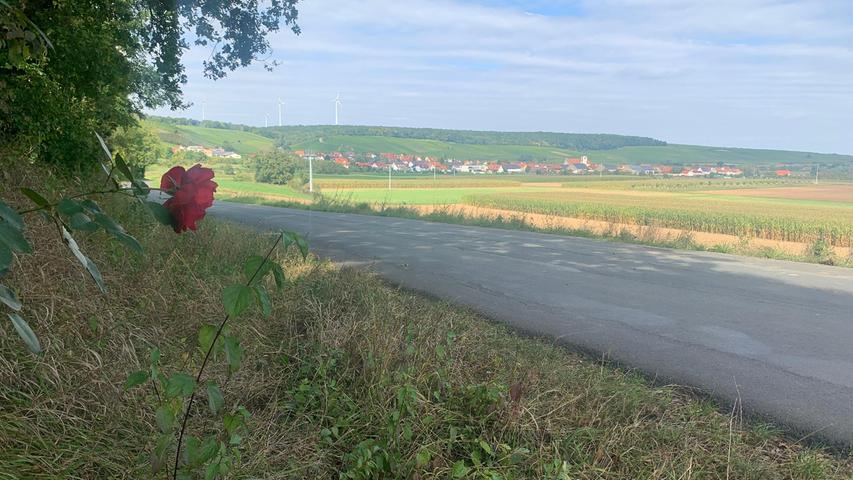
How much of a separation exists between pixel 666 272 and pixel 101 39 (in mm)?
8792

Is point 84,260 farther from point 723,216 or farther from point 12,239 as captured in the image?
point 723,216

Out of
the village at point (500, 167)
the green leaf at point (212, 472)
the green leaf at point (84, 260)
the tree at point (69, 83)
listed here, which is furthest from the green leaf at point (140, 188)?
the village at point (500, 167)

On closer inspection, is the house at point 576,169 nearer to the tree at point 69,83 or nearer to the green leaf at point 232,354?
the tree at point 69,83

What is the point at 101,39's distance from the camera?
612 centimetres

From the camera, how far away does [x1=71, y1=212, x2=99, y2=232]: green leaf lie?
111 centimetres

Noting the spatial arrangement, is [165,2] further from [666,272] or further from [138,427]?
[666,272]

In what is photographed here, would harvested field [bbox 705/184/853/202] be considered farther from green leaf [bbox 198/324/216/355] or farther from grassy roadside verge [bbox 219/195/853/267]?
green leaf [bbox 198/324/216/355]

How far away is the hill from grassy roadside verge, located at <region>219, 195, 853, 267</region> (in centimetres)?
311

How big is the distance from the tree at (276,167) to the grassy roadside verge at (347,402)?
1088 inches

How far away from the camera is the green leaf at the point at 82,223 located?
3.64 feet

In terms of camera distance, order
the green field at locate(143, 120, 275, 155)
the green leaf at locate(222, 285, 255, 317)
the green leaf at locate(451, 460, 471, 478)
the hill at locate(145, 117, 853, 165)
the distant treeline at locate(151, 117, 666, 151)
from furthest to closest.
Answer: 1. the distant treeline at locate(151, 117, 666, 151)
2. the hill at locate(145, 117, 853, 165)
3. the green field at locate(143, 120, 275, 155)
4. the green leaf at locate(451, 460, 471, 478)
5. the green leaf at locate(222, 285, 255, 317)

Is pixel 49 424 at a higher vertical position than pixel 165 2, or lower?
lower

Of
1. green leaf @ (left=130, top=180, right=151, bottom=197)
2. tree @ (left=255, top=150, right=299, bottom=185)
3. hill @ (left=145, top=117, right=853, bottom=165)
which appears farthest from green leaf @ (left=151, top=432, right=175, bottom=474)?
tree @ (left=255, top=150, right=299, bottom=185)

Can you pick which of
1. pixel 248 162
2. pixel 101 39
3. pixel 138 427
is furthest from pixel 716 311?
pixel 248 162
